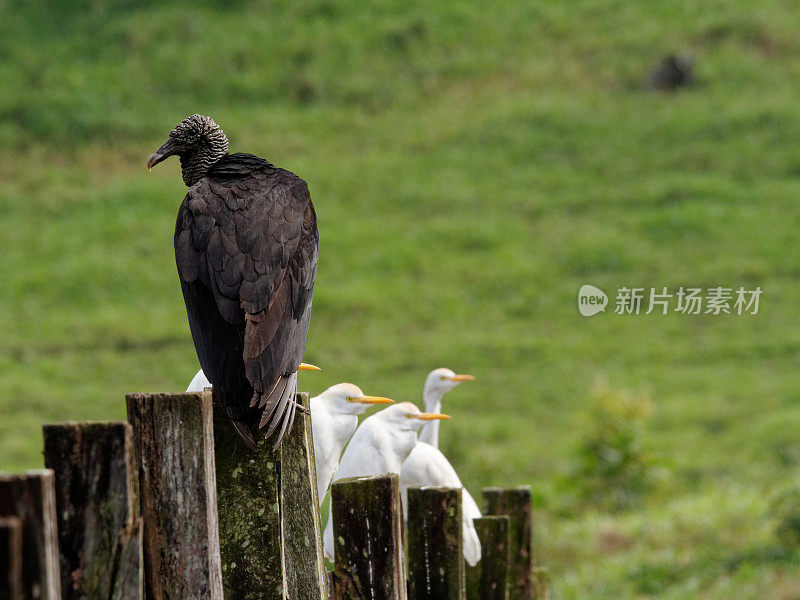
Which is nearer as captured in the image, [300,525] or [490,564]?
[300,525]

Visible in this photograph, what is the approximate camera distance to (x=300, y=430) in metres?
2.74

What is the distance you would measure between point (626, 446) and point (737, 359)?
5.04 m

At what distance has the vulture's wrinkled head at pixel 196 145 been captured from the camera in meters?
4.14

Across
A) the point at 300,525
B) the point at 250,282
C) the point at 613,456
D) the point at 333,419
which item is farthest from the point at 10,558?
the point at 613,456

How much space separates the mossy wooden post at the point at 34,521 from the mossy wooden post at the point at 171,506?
16.4 inches

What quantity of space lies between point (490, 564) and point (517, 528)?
Answer: 1.51 feet

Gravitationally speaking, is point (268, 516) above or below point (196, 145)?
below

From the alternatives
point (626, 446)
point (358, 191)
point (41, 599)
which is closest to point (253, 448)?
point (41, 599)

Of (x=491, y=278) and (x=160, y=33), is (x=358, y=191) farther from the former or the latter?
(x=160, y=33)

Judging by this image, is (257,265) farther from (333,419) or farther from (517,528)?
(517,528)

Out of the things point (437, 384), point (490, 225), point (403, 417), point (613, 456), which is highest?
point (490, 225)

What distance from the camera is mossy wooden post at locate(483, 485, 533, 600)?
427 centimetres

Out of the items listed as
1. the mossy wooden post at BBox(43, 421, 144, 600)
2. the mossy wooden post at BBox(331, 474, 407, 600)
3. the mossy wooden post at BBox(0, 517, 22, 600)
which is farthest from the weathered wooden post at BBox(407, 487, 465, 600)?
the mossy wooden post at BBox(0, 517, 22, 600)

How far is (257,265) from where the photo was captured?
3178mm
